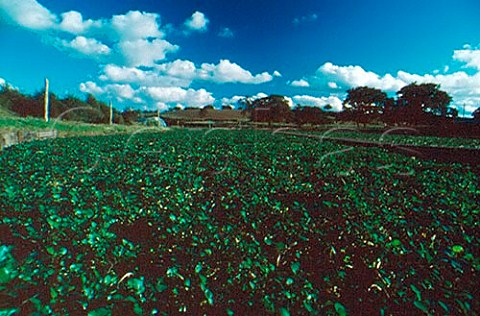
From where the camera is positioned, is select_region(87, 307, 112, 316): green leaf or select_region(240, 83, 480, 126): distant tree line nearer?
select_region(87, 307, 112, 316): green leaf

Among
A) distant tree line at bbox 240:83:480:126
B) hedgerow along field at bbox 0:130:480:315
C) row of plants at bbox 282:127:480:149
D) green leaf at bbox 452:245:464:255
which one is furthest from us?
distant tree line at bbox 240:83:480:126

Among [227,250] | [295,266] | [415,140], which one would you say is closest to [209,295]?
[227,250]

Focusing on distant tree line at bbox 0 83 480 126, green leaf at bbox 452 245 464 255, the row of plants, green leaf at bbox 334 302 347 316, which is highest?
distant tree line at bbox 0 83 480 126

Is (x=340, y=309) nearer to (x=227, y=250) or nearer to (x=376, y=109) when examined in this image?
(x=227, y=250)

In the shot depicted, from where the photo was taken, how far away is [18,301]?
266cm

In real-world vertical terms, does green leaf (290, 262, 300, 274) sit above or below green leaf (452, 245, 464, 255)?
below

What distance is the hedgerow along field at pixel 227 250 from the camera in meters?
2.69

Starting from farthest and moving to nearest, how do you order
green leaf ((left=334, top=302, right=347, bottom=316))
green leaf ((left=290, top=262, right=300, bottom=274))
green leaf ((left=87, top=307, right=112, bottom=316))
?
1. green leaf ((left=290, top=262, right=300, bottom=274))
2. green leaf ((left=334, top=302, right=347, bottom=316))
3. green leaf ((left=87, top=307, right=112, bottom=316))

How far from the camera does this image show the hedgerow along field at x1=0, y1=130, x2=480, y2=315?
2688 millimetres

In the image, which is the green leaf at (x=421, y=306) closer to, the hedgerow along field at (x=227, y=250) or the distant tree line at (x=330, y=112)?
the hedgerow along field at (x=227, y=250)

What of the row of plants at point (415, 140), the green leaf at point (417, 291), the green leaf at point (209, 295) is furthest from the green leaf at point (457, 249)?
the row of plants at point (415, 140)


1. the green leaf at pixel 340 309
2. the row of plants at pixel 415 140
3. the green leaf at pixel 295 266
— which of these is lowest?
the green leaf at pixel 340 309

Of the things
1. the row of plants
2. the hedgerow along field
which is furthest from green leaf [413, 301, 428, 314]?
the row of plants

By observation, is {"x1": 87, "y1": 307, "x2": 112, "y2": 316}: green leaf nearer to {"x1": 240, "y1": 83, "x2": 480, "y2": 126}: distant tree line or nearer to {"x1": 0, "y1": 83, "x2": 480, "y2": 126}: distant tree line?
{"x1": 0, "y1": 83, "x2": 480, "y2": 126}: distant tree line
